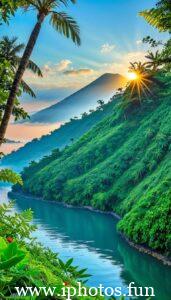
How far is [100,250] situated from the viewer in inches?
1889

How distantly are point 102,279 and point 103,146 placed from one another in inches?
2868

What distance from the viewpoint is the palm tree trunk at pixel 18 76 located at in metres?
15.2

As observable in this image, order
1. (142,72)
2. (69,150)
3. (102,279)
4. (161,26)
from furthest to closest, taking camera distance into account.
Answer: (69,150) < (142,72) < (102,279) < (161,26)

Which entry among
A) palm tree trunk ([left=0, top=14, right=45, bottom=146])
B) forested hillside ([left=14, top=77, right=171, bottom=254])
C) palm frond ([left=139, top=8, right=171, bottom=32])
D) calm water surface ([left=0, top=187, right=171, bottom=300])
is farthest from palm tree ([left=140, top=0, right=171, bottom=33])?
forested hillside ([left=14, top=77, right=171, bottom=254])

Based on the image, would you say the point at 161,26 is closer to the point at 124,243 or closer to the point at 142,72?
the point at 124,243

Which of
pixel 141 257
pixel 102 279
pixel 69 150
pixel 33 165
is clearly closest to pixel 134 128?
pixel 69 150

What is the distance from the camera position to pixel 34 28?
16.3 metres

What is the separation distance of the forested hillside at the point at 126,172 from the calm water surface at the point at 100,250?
2472 millimetres

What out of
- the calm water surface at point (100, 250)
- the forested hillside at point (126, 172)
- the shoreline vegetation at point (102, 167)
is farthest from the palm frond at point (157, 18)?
the forested hillside at point (126, 172)

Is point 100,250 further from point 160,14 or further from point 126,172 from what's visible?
point 126,172

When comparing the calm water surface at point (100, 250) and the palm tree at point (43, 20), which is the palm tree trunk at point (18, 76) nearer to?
the palm tree at point (43, 20)

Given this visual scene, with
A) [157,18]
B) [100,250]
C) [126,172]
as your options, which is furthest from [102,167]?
[157,18]

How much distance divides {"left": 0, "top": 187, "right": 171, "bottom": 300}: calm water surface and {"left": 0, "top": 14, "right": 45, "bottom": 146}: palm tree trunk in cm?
1844

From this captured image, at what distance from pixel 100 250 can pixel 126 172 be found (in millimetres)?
39755
